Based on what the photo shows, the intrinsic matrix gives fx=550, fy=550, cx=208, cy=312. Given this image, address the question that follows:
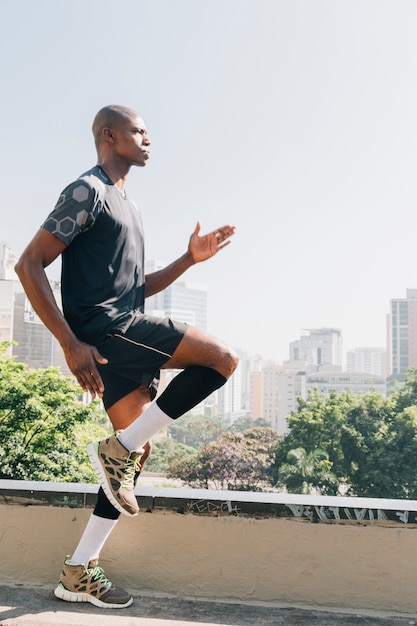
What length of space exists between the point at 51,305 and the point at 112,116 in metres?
0.65

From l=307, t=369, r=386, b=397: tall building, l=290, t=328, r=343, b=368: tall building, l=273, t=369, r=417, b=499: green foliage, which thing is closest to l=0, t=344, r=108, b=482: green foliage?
l=273, t=369, r=417, b=499: green foliage

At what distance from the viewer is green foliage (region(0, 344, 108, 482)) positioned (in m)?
17.6

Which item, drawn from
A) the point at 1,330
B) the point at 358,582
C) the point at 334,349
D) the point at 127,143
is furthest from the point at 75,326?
the point at 334,349

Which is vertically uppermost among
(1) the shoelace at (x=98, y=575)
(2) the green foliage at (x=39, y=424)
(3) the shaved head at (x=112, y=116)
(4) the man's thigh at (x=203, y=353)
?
(3) the shaved head at (x=112, y=116)

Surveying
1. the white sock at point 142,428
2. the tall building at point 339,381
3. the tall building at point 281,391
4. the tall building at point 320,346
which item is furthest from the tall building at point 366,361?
the white sock at point 142,428

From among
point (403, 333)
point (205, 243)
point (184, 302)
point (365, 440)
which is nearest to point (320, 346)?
point (403, 333)

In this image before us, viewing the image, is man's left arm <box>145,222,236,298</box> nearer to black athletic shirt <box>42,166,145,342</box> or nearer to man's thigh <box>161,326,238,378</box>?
black athletic shirt <box>42,166,145,342</box>

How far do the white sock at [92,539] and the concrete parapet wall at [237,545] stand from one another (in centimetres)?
15

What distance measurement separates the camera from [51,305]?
4.99ft

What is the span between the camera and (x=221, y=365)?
1596 mm

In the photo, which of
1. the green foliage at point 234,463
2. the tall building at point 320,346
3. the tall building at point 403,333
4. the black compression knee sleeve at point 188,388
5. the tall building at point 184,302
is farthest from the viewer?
the tall building at point 184,302

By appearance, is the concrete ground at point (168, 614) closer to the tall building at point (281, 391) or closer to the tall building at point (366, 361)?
the tall building at point (281, 391)

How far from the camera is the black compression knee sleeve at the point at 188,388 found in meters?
1.60

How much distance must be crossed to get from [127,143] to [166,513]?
1.21 meters
